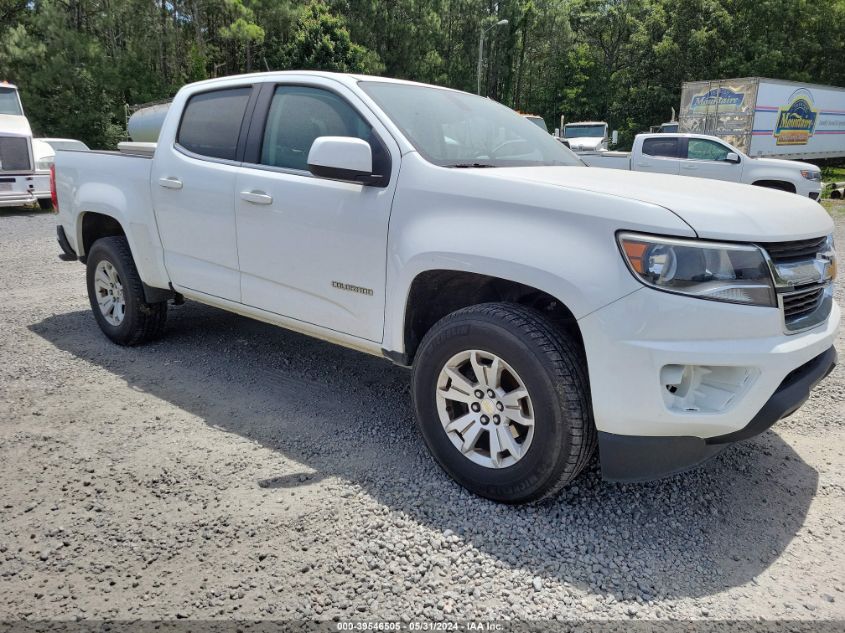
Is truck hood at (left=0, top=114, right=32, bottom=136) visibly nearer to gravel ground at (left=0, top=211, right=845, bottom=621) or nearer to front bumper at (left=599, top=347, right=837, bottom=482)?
gravel ground at (left=0, top=211, right=845, bottom=621)

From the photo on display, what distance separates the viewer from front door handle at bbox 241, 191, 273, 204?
3.60 meters

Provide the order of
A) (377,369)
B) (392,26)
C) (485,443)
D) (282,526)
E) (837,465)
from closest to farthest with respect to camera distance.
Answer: (282,526) → (485,443) → (837,465) → (377,369) → (392,26)

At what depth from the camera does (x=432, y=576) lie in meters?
2.42

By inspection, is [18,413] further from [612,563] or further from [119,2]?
[119,2]

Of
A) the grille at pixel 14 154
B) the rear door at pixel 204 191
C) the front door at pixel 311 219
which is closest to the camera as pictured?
the front door at pixel 311 219

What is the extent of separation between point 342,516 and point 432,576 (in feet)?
1.76

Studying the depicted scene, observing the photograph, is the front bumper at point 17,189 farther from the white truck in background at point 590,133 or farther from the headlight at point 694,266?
the white truck in background at point 590,133

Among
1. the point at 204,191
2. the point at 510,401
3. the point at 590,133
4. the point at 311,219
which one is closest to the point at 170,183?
the point at 204,191

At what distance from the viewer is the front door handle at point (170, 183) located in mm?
4141

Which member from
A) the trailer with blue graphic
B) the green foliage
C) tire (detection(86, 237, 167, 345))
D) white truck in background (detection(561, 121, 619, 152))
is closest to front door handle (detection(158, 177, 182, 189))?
tire (detection(86, 237, 167, 345))

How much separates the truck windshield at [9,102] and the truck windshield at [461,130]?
1370 cm

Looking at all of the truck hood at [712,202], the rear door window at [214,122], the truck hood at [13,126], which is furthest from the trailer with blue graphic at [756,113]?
the rear door window at [214,122]

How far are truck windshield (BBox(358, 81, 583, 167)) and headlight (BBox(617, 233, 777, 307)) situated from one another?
1.12 meters

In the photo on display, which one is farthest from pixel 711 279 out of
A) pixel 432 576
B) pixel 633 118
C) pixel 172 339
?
pixel 633 118
